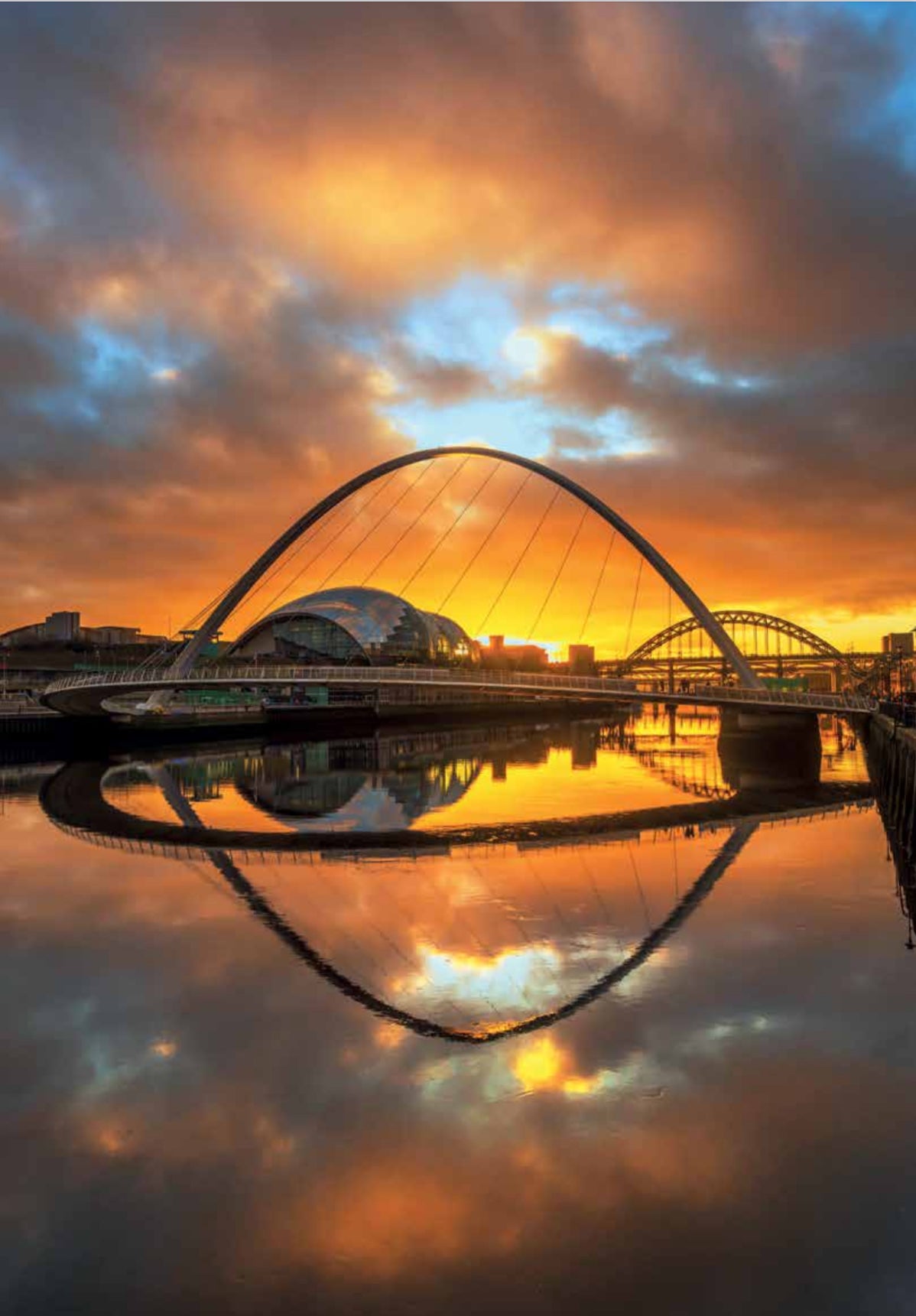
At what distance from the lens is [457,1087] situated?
9.00 metres

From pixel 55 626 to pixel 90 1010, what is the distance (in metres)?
131

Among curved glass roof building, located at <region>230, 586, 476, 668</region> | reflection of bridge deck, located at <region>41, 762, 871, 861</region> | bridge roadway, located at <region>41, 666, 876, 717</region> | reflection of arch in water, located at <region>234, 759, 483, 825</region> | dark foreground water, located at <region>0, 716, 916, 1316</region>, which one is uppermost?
curved glass roof building, located at <region>230, 586, 476, 668</region>

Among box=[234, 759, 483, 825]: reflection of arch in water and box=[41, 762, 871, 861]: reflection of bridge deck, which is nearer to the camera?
box=[41, 762, 871, 861]: reflection of bridge deck

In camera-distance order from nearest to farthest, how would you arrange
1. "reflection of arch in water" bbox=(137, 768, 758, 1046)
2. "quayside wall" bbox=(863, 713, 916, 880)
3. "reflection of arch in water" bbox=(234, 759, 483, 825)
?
"reflection of arch in water" bbox=(137, 768, 758, 1046)
"quayside wall" bbox=(863, 713, 916, 880)
"reflection of arch in water" bbox=(234, 759, 483, 825)

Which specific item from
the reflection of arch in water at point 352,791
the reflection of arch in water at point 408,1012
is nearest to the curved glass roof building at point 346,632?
the reflection of arch in water at point 352,791

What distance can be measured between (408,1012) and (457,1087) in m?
2.36

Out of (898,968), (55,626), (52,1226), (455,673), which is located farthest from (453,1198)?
(55,626)

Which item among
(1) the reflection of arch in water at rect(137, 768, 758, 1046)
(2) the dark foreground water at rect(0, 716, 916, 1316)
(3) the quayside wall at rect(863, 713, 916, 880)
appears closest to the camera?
(2) the dark foreground water at rect(0, 716, 916, 1316)

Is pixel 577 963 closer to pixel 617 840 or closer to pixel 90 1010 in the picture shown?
pixel 90 1010

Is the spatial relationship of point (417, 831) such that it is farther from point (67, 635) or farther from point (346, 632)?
point (67, 635)

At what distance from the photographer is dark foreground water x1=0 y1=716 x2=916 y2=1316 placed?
20.4ft

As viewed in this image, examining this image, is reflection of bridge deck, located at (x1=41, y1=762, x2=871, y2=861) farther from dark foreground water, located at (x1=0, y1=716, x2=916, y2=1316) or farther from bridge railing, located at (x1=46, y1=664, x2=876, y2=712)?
bridge railing, located at (x1=46, y1=664, x2=876, y2=712)

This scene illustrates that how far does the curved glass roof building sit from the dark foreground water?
8212cm

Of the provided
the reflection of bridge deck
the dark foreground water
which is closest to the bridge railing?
the reflection of bridge deck
